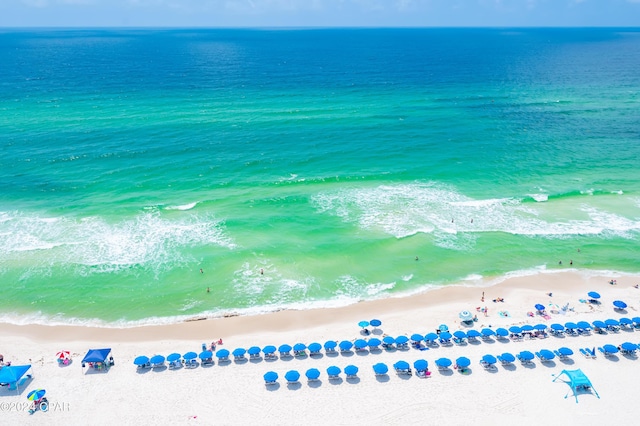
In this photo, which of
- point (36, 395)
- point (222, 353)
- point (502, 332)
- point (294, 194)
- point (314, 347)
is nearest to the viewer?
point (36, 395)

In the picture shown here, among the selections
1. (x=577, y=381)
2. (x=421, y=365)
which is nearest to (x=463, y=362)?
(x=421, y=365)

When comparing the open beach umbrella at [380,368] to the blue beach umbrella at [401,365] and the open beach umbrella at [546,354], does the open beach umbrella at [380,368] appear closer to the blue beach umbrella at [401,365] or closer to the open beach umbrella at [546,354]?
the blue beach umbrella at [401,365]

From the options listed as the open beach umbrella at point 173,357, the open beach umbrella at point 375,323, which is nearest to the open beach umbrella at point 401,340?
the open beach umbrella at point 375,323

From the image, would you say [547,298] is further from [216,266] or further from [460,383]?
[216,266]

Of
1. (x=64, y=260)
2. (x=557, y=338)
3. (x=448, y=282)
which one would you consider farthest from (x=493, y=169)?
(x=64, y=260)

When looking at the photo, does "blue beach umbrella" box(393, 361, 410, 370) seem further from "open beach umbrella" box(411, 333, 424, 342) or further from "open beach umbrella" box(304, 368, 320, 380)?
"open beach umbrella" box(304, 368, 320, 380)

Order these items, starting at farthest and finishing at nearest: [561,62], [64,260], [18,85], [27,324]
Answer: [561,62] → [18,85] → [64,260] → [27,324]

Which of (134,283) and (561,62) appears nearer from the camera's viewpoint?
(134,283)

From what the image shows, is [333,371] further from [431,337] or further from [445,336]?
[445,336]
